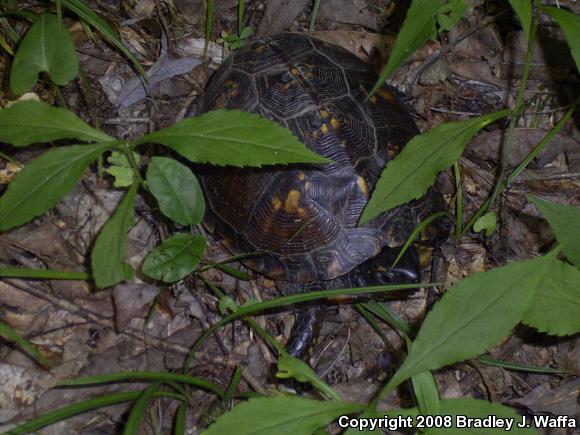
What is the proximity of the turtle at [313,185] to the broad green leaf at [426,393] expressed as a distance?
0.86 m

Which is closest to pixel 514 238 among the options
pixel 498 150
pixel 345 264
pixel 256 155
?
pixel 498 150

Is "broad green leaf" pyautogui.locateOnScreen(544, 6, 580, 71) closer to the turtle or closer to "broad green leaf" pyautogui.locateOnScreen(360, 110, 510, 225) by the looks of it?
"broad green leaf" pyautogui.locateOnScreen(360, 110, 510, 225)

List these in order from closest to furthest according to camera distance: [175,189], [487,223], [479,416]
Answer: [479,416], [175,189], [487,223]

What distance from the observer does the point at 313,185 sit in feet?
8.04

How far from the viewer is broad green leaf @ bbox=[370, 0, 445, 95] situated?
1758 millimetres

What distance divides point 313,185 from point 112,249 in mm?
998

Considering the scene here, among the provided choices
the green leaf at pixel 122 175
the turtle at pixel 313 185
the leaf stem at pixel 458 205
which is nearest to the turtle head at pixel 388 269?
the turtle at pixel 313 185

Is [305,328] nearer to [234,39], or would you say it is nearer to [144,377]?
[144,377]

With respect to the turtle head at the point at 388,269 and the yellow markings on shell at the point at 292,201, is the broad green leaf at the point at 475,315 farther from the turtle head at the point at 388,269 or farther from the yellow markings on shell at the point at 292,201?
the yellow markings on shell at the point at 292,201

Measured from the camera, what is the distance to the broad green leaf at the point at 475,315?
140cm

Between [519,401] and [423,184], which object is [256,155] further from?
[519,401]

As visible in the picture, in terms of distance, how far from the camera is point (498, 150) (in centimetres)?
304

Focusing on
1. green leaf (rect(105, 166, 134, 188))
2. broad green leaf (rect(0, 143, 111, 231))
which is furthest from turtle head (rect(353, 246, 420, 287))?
broad green leaf (rect(0, 143, 111, 231))

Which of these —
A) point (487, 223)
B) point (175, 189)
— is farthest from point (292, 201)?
point (487, 223)
